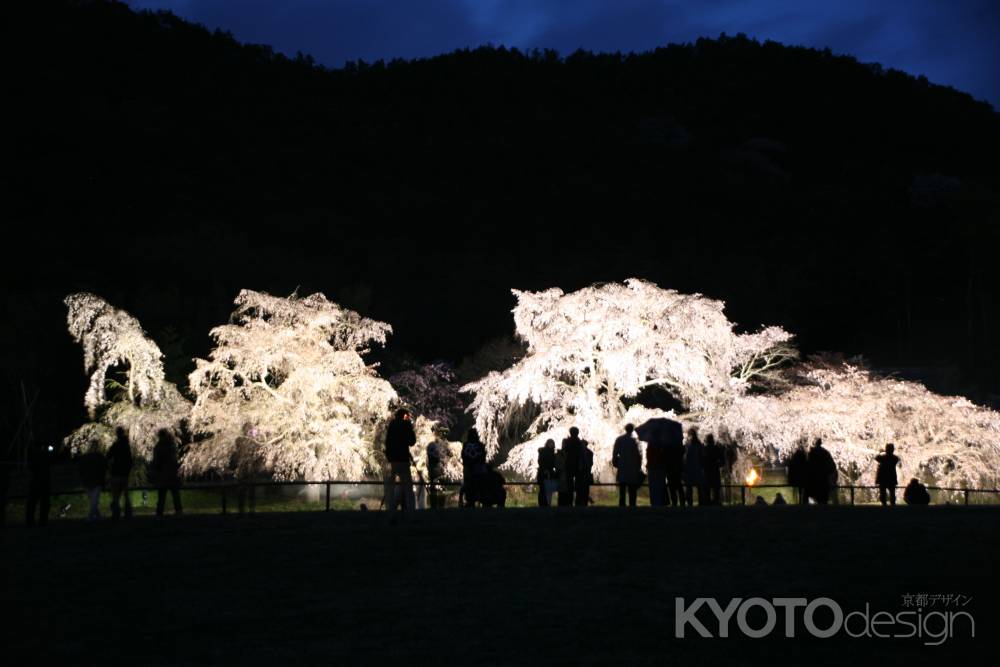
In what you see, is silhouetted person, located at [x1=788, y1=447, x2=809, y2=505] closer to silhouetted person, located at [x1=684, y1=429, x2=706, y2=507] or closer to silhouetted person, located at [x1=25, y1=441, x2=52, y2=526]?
silhouetted person, located at [x1=684, y1=429, x2=706, y2=507]

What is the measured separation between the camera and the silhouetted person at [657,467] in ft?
61.2

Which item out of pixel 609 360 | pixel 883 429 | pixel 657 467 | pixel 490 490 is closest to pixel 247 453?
pixel 609 360

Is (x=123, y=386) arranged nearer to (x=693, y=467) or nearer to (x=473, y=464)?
(x=473, y=464)

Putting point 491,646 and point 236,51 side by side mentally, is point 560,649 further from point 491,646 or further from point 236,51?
point 236,51

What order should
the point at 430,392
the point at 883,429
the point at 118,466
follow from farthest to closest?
the point at 430,392, the point at 883,429, the point at 118,466

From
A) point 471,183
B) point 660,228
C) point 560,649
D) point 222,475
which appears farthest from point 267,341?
point 471,183

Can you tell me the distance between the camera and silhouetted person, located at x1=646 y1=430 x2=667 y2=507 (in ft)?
61.2

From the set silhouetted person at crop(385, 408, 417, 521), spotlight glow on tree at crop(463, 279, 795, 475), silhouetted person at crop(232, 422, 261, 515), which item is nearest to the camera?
→ silhouetted person at crop(385, 408, 417, 521)

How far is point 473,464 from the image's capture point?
20.2 metres

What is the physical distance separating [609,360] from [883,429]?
31.7ft

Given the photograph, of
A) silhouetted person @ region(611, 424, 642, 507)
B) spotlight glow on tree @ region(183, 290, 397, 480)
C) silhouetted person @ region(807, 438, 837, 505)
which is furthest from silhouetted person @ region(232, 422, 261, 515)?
silhouetted person @ region(807, 438, 837, 505)

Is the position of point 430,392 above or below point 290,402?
above

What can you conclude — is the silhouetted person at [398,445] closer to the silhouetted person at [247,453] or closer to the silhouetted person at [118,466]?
the silhouetted person at [118,466]

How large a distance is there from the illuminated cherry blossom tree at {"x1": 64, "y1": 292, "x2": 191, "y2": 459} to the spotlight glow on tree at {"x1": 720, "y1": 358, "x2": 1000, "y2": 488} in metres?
17.5
